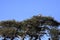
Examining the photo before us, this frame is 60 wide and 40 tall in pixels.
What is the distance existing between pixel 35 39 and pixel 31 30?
1.81 meters

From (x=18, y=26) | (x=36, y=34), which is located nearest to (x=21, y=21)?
(x=18, y=26)

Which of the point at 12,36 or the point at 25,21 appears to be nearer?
the point at 25,21

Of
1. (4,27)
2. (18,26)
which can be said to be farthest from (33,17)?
(4,27)

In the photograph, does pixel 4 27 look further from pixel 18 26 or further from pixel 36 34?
pixel 36 34

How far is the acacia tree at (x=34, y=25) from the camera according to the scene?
2697 cm

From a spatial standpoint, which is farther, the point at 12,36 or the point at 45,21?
the point at 12,36

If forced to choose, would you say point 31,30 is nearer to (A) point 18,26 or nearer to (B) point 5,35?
(A) point 18,26

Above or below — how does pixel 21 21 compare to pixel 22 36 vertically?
above

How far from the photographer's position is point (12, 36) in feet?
95.3

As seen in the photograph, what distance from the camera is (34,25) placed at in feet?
90.2

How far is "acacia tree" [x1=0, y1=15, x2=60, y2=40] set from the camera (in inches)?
1062

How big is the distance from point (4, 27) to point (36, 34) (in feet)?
12.8

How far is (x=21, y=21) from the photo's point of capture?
91.0 feet

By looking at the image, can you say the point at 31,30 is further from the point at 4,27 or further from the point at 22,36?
the point at 4,27
